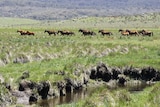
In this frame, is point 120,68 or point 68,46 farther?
point 68,46

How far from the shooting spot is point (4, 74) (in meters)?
55.3

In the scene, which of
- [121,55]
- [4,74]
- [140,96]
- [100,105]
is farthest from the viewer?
[121,55]

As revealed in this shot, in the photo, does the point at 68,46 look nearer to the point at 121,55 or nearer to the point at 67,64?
the point at 121,55

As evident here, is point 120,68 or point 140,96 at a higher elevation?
point 140,96

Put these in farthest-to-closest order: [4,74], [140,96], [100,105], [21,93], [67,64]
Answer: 1. [67,64]
2. [4,74]
3. [21,93]
4. [140,96]
5. [100,105]

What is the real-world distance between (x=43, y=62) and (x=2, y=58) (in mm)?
5891

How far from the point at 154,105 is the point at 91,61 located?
108 feet

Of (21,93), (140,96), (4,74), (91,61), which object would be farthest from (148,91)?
(91,61)

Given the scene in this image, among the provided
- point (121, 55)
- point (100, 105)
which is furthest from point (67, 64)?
point (100, 105)

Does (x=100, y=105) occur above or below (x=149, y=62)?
above

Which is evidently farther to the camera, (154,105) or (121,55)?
(121,55)

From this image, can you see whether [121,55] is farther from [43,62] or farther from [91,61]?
[43,62]

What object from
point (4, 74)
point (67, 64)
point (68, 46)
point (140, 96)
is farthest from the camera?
point (68, 46)

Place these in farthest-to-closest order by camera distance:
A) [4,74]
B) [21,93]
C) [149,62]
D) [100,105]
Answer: [149,62], [4,74], [21,93], [100,105]
